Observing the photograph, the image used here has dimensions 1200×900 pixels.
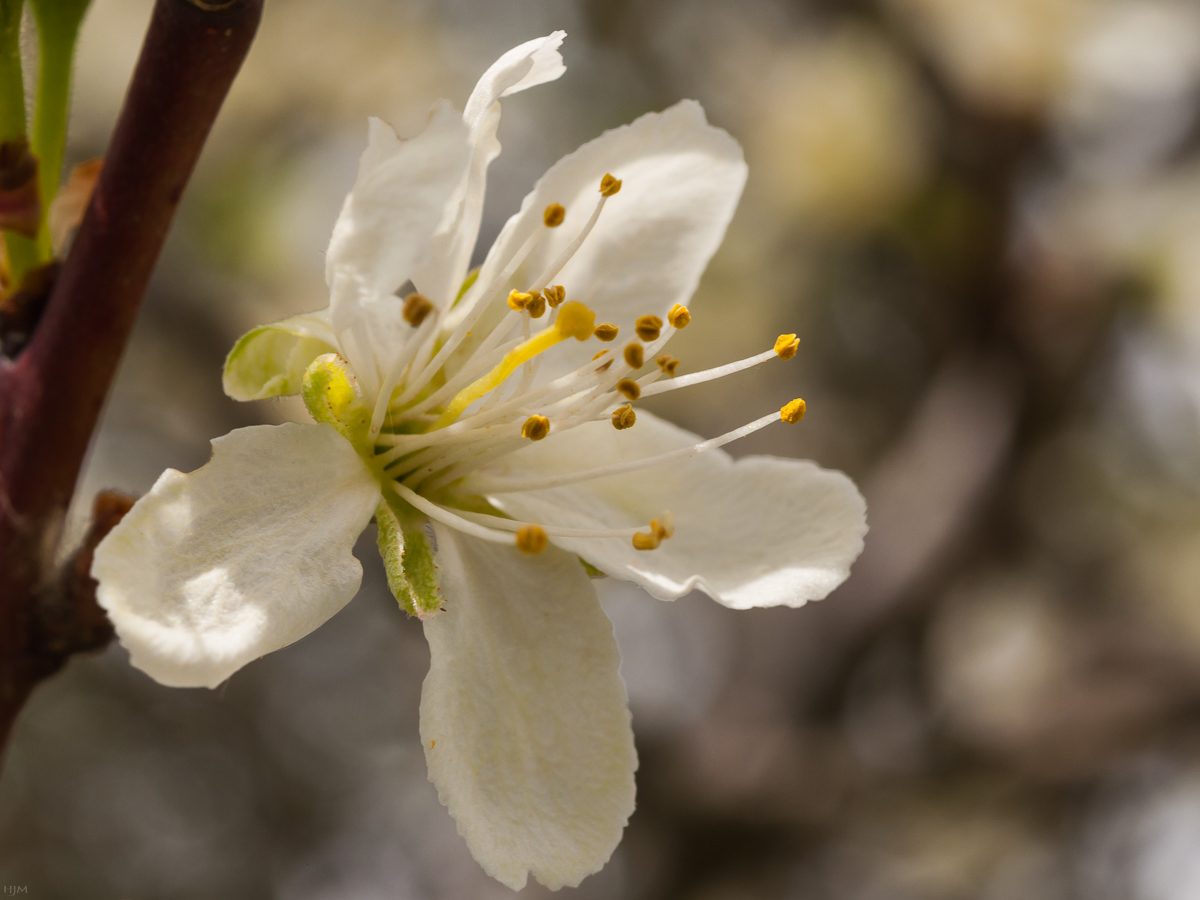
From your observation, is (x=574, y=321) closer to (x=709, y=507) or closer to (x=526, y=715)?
(x=709, y=507)

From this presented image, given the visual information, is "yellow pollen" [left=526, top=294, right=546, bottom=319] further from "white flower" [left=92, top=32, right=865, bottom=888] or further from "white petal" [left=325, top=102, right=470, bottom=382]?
"white petal" [left=325, top=102, right=470, bottom=382]

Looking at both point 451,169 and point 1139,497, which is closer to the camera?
point 451,169

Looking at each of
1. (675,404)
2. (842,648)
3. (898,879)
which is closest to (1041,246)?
(842,648)

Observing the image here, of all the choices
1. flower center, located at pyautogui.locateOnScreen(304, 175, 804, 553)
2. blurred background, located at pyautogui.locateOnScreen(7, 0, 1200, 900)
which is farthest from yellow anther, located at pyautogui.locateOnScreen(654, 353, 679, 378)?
blurred background, located at pyautogui.locateOnScreen(7, 0, 1200, 900)

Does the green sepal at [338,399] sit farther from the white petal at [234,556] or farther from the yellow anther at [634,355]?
the yellow anther at [634,355]

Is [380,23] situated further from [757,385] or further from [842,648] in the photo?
[842,648]

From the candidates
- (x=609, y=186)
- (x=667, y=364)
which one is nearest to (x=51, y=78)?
(x=609, y=186)

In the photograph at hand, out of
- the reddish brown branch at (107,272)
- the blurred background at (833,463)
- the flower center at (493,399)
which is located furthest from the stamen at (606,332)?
the blurred background at (833,463)
